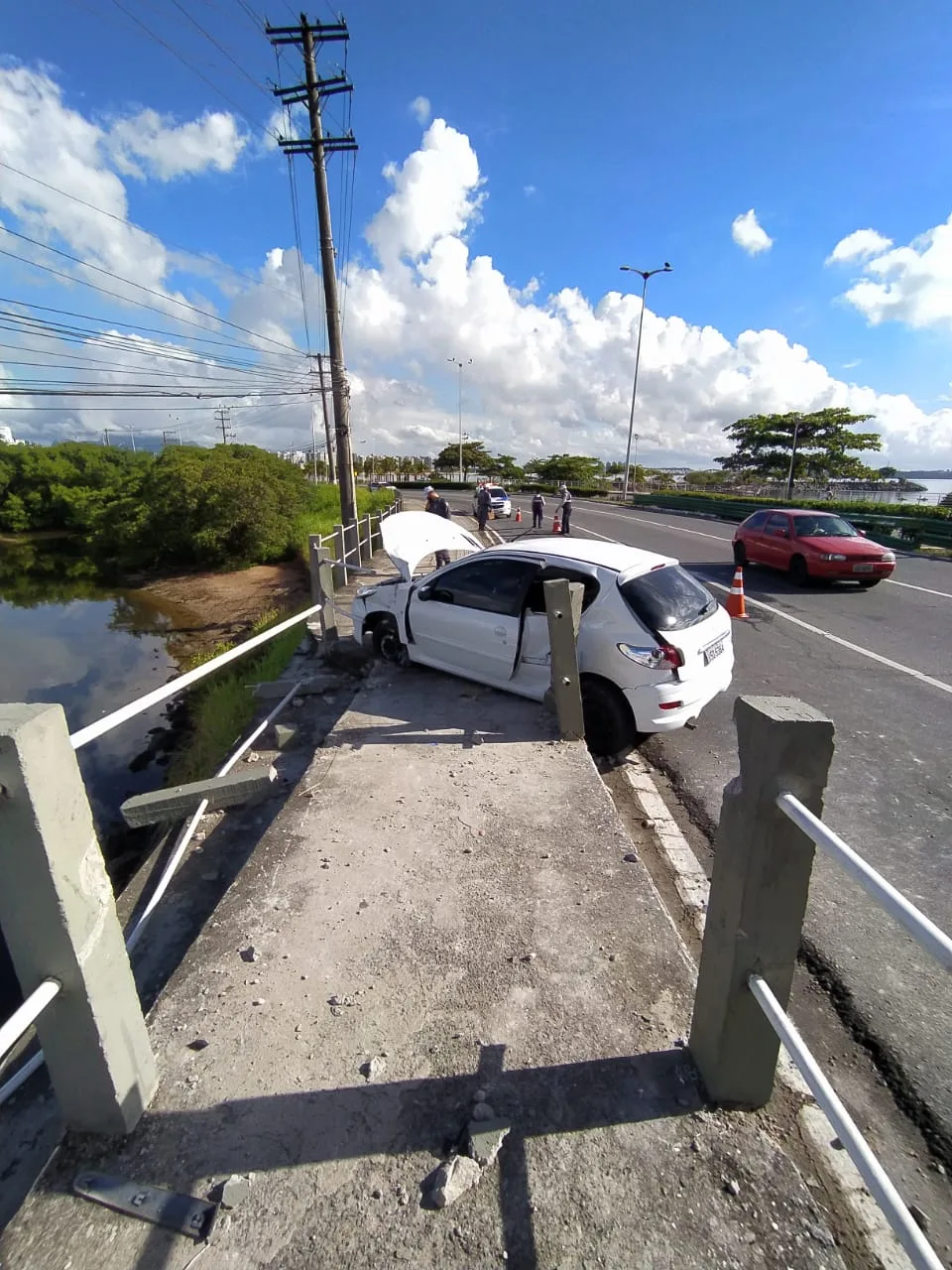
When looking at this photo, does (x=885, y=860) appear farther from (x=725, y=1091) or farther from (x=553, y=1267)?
(x=553, y=1267)

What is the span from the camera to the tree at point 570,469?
3438 inches

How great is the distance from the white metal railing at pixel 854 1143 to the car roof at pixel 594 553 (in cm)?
358

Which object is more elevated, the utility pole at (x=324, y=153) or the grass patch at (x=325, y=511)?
the utility pole at (x=324, y=153)

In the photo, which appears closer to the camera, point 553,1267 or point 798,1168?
point 553,1267

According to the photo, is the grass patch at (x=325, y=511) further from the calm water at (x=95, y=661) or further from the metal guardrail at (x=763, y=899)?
the metal guardrail at (x=763, y=899)

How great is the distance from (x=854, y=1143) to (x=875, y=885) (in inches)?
22.7

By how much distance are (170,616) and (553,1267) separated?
25.1m

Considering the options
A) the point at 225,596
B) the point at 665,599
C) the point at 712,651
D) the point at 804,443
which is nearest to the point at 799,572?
the point at 712,651

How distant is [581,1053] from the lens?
2105 mm

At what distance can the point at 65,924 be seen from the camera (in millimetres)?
1523

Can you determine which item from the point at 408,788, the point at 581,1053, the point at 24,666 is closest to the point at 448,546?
the point at 408,788

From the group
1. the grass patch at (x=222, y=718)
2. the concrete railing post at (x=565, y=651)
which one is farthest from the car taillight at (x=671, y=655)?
the grass patch at (x=222, y=718)

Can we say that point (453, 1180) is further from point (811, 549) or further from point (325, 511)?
point (325, 511)

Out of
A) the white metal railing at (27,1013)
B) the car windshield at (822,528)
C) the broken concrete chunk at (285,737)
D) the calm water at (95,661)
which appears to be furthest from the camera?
the car windshield at (822,528)
